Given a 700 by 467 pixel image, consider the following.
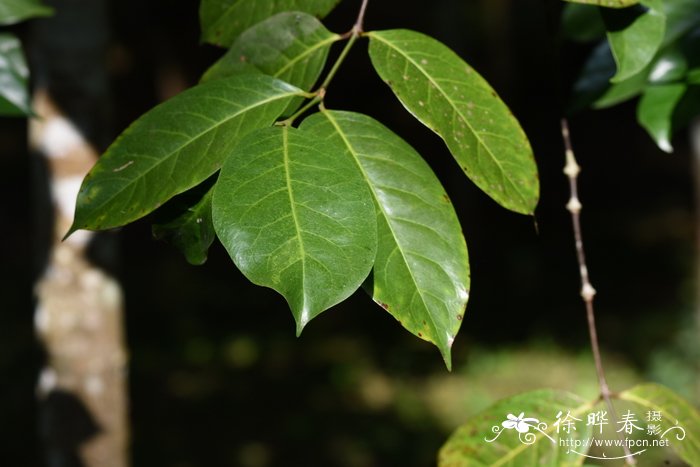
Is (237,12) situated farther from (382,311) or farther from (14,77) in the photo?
(382,311)

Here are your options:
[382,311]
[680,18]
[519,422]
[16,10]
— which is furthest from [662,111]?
[382,311]

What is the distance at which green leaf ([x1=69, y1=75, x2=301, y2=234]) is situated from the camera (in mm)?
677

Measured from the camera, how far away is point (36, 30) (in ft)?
5.32

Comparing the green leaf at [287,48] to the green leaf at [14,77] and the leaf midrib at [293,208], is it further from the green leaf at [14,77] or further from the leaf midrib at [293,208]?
the green leaf at [14,77]

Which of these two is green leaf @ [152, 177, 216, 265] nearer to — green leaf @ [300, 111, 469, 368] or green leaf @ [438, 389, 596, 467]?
green leaf @ [300, 111, 469, 368]

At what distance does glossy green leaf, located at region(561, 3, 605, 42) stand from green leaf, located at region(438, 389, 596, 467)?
1.95 feet

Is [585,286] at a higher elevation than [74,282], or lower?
higher

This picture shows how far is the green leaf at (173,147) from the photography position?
0.68m

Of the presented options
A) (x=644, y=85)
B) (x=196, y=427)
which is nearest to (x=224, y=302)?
(x=196, y=427)

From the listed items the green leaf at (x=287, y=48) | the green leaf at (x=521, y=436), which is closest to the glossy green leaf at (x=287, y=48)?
the green leaf at (x=287, y=48)

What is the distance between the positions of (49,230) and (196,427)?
2820 mm

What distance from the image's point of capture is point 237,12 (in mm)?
896

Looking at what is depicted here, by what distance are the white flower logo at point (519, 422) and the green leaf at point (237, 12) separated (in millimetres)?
464

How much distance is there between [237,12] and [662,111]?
559mm
